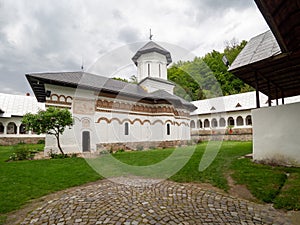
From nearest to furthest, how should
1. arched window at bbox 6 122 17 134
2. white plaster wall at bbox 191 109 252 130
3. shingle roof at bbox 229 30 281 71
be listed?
shingle roof at bbox 229 30 281 71
arched window at bbox 6 122 17 134
white plaster wall at bbox 191 109 252 130

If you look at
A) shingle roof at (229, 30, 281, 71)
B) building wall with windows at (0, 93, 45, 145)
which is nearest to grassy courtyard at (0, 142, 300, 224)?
shingle roof at (229, 30, 281, 71)

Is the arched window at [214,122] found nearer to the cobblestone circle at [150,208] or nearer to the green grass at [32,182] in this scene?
the green grass at [32,182]

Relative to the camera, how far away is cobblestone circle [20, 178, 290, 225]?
365cm

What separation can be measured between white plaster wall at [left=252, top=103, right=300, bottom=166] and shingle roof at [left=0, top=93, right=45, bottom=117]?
23562 mm

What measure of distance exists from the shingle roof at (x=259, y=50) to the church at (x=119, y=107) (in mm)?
10833

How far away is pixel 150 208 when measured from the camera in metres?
4.13

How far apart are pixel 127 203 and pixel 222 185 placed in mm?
2846

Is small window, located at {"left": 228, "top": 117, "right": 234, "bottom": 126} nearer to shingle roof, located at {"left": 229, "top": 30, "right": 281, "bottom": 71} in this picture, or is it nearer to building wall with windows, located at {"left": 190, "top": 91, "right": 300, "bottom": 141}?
building wall with windows, located at {"left": 190, "top": 91, "right": 300, "bottom": 141}

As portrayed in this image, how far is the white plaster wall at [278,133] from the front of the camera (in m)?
6.96

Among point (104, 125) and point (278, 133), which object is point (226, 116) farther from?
point (278, 133)

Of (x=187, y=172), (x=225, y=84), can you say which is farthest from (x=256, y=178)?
(x=225, y=84)

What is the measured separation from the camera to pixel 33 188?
227 inches

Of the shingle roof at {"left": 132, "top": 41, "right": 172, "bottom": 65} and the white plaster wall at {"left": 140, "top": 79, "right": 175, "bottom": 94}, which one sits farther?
the shingle roof at {"left": 132, "top": 41, "right": 172, "bottom": 65}

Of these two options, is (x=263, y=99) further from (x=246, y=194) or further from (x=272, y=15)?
(x=272, y=15)
